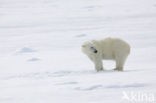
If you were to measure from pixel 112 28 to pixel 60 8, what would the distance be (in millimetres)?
7468

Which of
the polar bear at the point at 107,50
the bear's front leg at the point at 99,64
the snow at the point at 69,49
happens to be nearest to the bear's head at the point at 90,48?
the polar bear at the point at 107,50

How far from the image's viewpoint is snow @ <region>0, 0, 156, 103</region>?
5.12m

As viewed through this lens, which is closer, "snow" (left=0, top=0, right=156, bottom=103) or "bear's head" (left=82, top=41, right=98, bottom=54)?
"snow" (left=0, top=0, right=156, bottom=103)

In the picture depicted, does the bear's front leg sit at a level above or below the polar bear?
below

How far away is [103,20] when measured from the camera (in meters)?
17.3

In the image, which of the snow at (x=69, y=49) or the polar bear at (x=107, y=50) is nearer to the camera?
the snow at (x=69, y=49)

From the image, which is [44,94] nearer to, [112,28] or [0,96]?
[0,96]

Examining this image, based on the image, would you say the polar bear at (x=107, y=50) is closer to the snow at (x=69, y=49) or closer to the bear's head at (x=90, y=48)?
the bear's head at (x=90, y=48)

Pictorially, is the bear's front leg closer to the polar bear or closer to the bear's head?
the polar bear

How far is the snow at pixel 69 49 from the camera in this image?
5121 mm

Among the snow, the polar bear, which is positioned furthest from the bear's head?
the snow

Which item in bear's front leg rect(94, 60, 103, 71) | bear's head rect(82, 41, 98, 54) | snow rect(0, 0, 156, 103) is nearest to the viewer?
snow rect(0, 0, 156, 103)

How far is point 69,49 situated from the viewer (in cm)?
1165

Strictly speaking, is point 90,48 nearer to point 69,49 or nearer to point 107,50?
point 107,50
